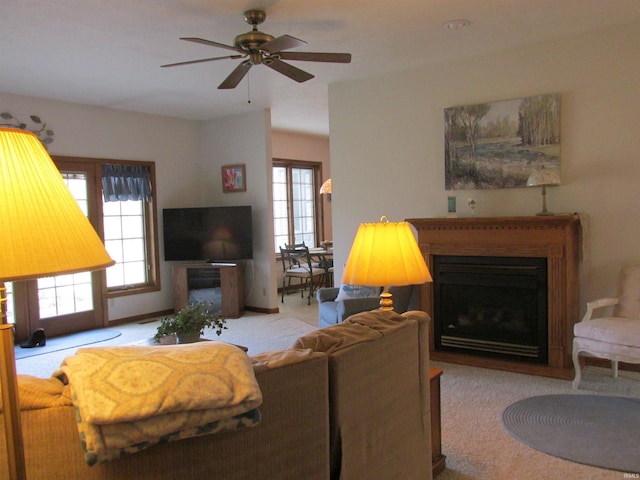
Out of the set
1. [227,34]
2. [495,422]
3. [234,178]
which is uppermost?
[227,34]

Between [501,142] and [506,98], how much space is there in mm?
393

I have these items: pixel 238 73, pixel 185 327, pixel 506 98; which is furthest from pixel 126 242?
pixel 506 98

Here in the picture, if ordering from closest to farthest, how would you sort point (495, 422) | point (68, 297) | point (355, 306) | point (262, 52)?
point (495, 422), point (262, 52), point (355, 306), point (68, 297)

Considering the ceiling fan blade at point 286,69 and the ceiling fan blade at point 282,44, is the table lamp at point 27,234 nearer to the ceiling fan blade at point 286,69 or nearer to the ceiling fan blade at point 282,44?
the ceiling fan blade at point 282,44

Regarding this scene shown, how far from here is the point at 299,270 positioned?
26.6ft

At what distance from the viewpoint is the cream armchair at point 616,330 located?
11.5ft

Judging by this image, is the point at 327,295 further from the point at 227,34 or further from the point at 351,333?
the point at 351,333

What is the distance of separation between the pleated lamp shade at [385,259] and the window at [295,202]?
6262mm

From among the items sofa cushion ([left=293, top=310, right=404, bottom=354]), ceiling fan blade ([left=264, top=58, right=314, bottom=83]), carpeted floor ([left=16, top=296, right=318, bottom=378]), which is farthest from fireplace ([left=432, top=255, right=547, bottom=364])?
sofa cushion ([left=293, top=310, right=404, bottom=354])

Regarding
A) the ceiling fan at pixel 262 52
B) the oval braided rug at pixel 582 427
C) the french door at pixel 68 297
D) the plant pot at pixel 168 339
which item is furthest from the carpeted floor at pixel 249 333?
the ceiling fan at pixel 262 52

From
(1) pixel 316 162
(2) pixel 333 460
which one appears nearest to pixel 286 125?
(1) pixel 316 162

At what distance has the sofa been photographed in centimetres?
447

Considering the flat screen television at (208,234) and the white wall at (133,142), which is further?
the flat screen television at (208,234)

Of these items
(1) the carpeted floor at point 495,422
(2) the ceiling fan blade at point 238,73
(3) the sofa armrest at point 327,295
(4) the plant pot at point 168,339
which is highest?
(2) the ceiling fan blade at point 238,73
